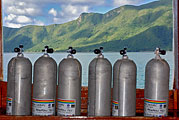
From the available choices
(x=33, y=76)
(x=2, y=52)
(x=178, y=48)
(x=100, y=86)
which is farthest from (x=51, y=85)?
(x=178, y=48)

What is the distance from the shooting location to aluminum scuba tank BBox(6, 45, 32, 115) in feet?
3.70

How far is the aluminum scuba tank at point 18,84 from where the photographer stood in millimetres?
1128

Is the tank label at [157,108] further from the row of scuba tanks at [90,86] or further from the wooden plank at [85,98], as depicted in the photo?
the wooden plank at [85,98]

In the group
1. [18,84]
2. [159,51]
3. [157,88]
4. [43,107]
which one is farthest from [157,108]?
[18,84]

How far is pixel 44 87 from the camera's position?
112 centimetres

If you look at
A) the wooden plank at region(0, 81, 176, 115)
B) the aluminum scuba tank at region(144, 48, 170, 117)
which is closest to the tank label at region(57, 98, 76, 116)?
the wooden plank at region(0, 81, 176, 115)

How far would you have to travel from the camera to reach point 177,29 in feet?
4.28

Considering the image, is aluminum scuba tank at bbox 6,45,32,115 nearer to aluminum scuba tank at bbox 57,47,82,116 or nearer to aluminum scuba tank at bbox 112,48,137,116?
aluminum scuba tank at bbox 57,47,82,116

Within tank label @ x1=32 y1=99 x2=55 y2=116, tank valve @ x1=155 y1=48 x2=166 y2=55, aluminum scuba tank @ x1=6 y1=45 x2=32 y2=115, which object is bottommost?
tank label @ x1=32 y1=99 x2=55 y2=116

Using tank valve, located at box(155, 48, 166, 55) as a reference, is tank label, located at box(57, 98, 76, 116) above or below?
below

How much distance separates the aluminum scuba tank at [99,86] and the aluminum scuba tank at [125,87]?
0.04 meters

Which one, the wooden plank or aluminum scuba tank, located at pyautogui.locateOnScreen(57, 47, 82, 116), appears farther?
the wooden plank

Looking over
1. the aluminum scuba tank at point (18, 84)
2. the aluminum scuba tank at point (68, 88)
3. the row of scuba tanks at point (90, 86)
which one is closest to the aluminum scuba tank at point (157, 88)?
the row of scuba tanks at point (90, 86)

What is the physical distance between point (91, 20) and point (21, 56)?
27.2 ft
